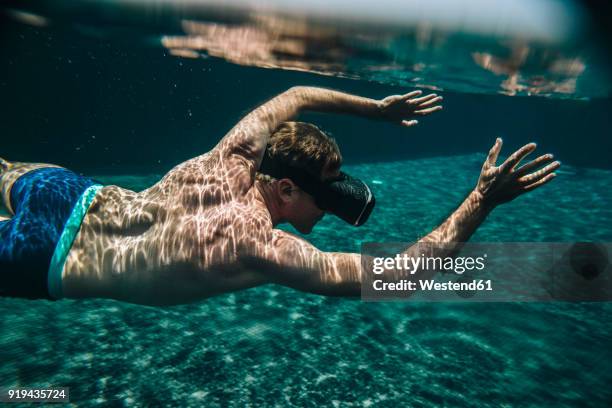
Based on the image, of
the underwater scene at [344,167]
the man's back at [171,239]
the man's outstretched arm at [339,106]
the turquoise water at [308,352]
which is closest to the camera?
the man's back at [171,239]

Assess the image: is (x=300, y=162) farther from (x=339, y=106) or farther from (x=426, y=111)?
(x=426, y=111)

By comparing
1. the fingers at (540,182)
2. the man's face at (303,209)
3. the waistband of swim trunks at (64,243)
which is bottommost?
the waistband of swim trunks at (64,243)

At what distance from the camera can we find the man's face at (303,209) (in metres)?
2.62

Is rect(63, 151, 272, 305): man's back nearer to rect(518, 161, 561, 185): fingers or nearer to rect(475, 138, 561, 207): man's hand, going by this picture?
rect(475, 138, 561, 207): man's hand

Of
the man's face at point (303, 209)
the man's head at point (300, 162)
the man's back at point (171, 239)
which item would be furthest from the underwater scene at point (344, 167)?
the man's head at point (300, 162)

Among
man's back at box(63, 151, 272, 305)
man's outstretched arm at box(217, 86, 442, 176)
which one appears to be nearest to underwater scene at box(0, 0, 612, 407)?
man's back at box(63, 151, 272, 305)

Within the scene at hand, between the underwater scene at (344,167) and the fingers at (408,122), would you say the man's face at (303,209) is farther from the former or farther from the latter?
the underwater scene at (344,167)

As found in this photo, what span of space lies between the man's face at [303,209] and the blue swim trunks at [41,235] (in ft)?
5.42

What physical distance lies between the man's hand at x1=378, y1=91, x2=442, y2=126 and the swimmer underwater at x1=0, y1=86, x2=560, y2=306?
103 centimetres

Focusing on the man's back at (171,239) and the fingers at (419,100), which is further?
the fingers at (419,100)

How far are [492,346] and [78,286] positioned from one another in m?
4.49

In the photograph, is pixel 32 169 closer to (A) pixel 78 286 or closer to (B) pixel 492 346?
(A) pixel 78 286

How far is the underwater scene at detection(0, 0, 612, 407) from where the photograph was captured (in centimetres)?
386

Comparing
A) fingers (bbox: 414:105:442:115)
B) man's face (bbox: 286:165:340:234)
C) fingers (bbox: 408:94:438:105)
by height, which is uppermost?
fingers (bbox: 408:94:438:105)
